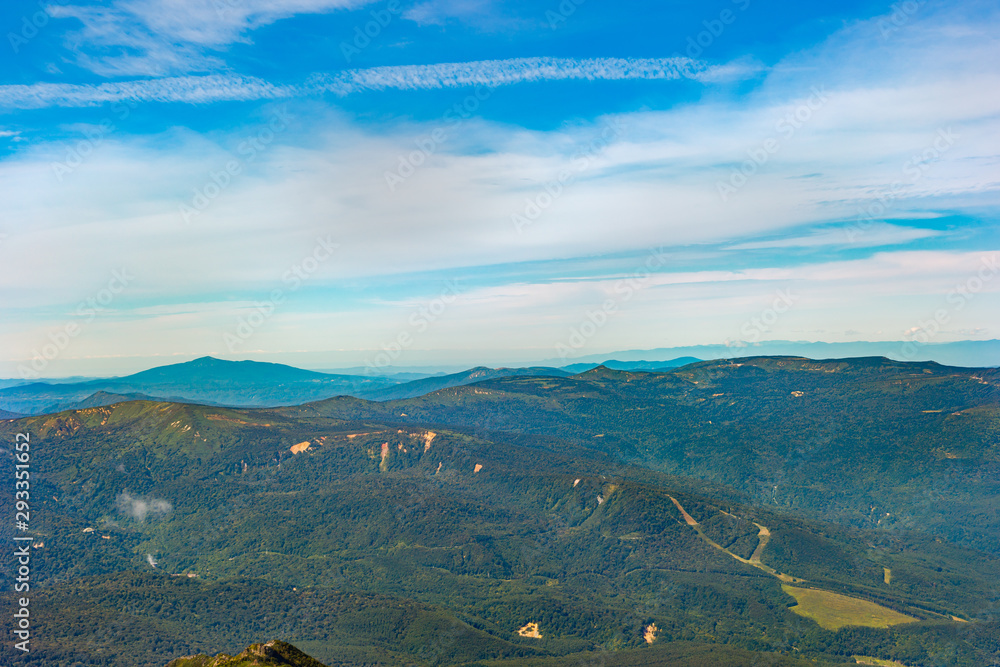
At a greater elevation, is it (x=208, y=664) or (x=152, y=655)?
(x=208, y=664)

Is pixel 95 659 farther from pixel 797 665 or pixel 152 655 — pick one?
pixel 797 665

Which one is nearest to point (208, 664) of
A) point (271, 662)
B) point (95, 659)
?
point (271, 662)

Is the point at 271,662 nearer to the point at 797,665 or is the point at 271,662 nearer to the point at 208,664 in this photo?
the point at 208,664

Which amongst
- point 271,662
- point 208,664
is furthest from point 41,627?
point 271,662

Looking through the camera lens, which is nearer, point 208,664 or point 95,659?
point 208,664

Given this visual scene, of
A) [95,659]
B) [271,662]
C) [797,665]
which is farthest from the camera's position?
[797,665]

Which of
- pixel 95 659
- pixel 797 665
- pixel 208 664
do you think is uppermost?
pixel 208 664

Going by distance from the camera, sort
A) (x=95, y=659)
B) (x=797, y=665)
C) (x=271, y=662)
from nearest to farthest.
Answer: (x=271, y=662)
(x=95, y=659)
(x=797, y=665)

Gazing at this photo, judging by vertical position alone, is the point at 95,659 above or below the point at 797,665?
above

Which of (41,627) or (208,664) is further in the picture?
(41,627)
